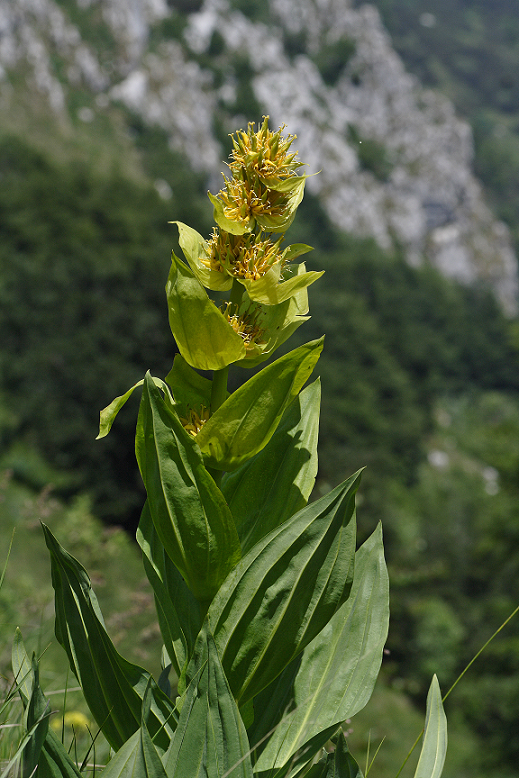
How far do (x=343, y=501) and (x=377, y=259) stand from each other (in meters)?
61.4

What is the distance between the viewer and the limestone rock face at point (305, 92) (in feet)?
179

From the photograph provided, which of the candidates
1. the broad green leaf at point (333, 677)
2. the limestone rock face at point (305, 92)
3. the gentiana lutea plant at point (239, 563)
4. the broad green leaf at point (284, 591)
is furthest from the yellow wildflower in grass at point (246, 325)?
the limestone rock face at point (305, 92)

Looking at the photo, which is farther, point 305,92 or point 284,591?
point 305,92

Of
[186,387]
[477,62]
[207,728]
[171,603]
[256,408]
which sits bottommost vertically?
[171,603]

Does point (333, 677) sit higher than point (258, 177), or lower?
lower

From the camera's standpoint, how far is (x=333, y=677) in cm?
139

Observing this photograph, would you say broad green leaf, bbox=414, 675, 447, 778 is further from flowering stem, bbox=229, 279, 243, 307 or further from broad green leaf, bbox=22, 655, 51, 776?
flowering stem, bbox=229, 279, 243, 307

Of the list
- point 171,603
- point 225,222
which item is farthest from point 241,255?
point 171,603

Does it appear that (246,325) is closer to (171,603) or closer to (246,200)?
(246,200)

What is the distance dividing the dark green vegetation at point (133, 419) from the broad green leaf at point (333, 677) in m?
2.25

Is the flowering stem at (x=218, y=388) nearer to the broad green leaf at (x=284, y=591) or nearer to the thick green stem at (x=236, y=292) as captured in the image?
the thick green stem at (x=236, y=292)

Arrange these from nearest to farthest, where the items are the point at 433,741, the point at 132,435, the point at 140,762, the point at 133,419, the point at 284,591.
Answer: the point at 140,762, the point at 284,591, the point at 433,741, the point at 133,419, the point at 132,435

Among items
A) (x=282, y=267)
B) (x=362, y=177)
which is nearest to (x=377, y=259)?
(x=362, y=177)

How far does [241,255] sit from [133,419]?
15969 mm
